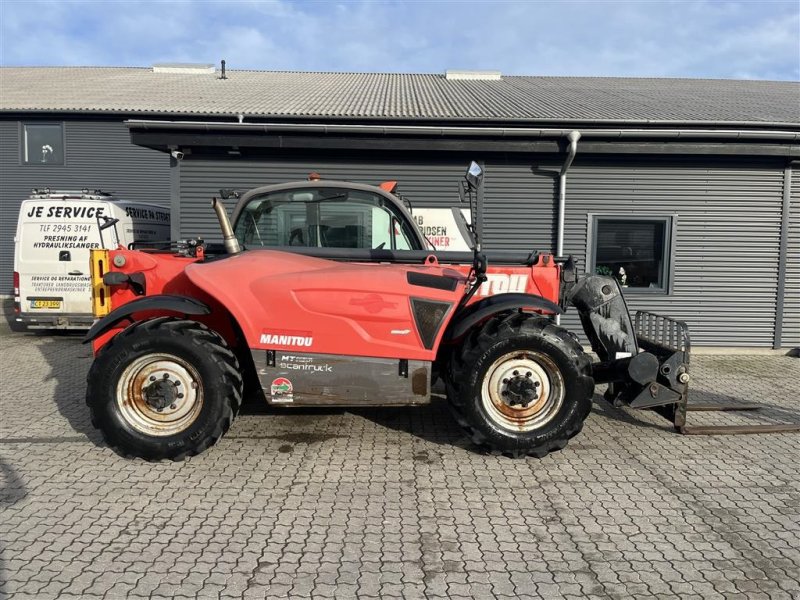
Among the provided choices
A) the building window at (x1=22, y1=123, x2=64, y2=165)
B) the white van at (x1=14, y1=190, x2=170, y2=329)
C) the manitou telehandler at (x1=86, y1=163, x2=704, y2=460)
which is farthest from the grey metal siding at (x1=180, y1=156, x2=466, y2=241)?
the building window at (x1=22, y1=123, x2=64, y2=165)

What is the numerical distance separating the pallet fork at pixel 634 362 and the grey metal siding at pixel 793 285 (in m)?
4.81

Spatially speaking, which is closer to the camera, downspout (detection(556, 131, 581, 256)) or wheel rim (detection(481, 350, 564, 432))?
wheel rim (detection(481, 350, 564, 432))

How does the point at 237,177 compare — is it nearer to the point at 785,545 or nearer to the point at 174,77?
the point at 785,545

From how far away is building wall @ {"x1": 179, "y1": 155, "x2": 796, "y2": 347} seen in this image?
9180mm

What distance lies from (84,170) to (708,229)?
50.0 ft

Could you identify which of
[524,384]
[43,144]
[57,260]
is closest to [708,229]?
[524,384]

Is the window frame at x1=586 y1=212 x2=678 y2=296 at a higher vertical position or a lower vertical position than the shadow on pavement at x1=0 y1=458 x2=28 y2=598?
higher

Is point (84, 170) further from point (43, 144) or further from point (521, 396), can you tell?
point (521, 396)

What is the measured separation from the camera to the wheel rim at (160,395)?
4.29m

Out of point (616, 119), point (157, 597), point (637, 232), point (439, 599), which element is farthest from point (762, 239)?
point (157, 597)

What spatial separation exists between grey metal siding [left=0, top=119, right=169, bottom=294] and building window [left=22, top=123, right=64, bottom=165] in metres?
0.15

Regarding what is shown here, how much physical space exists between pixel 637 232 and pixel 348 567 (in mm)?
8086

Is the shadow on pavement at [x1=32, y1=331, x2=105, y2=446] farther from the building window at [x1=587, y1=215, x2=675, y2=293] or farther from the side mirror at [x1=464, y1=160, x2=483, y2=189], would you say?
the building window at [x1=587, y1=215, x2=675, y2=293]

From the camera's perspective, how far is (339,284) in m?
4.21
